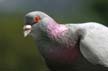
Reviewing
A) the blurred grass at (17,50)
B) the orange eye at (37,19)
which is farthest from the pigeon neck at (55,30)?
the blurred grass at (17,50)

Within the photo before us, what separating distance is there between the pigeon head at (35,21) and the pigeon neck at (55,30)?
0.06m

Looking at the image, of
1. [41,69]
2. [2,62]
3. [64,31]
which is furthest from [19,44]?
[64,31]

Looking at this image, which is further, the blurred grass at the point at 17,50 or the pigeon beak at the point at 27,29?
the blurred grass at the point at 17,50

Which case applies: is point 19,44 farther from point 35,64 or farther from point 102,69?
point 102,69

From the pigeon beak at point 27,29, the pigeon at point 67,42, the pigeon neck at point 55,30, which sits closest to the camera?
the pigeon beak at point 27,29

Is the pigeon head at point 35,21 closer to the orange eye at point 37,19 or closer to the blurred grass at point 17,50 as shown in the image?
the orange eye at point 37,19

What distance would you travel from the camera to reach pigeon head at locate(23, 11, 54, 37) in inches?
288

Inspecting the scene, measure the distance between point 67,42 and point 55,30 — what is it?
22 centimetres

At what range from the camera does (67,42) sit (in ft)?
24.5

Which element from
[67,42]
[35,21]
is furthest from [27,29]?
[67,42]

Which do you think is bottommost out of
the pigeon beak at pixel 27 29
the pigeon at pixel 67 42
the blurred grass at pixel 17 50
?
the blurred grass at pixel 17 50

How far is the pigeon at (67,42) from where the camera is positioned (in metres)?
7.35

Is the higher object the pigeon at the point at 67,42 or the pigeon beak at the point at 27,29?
the pigeon beak at the point at 27,29

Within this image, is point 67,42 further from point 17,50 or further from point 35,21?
point 17,50
